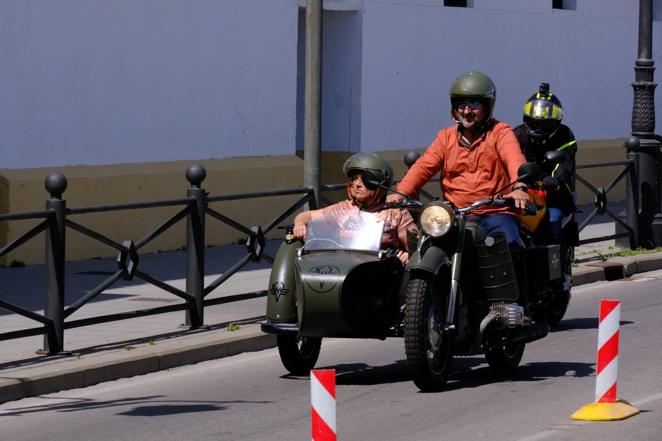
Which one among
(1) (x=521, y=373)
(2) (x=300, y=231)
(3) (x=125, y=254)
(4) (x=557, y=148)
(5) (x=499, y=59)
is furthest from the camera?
(5) (x=499, y=59)

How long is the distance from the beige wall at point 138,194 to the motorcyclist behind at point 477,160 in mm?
6559

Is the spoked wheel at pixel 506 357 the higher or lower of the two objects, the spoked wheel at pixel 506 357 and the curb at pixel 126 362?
the higher

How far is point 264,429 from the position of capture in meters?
8.93

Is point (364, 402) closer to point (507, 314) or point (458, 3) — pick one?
point (507, 314)

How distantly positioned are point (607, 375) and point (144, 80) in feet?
33.1

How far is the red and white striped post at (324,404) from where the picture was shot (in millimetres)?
6316

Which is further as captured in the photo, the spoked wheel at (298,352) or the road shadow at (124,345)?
the road shadow at (124,345)

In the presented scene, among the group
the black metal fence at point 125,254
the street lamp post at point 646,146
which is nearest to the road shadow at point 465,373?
the black metal fence at point 125,254

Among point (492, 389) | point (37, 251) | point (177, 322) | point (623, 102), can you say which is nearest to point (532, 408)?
point (492, 389)

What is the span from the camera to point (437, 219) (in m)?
9.65

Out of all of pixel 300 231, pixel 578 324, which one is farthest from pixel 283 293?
pixel 578 324

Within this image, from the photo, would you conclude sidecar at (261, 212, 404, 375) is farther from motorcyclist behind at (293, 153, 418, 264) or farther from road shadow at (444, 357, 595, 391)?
road shadow at (444, 357, 595, 391)

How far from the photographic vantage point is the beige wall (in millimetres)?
16375

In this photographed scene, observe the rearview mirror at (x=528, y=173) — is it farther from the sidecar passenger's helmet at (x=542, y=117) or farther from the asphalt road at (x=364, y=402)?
the sidecar passenger's helmet at (x=542, y=117)
